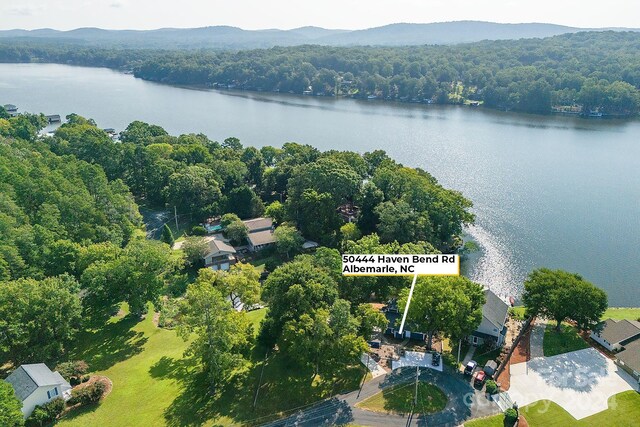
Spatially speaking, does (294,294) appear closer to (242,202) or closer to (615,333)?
(615,333)

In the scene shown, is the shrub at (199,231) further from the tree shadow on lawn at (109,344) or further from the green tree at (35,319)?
the green tree at (35,319)

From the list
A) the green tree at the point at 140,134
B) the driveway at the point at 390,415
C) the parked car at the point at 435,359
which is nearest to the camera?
the driveway at the point at 390,415

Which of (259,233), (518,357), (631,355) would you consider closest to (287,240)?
(259,233)

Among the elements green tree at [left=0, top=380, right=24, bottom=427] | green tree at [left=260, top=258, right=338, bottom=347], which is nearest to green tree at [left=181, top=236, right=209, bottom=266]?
green tree at [left=260, top=258, right=338, bottom=347]

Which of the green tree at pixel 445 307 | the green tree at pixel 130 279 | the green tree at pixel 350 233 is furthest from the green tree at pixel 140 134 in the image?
the green tree at pixel 445 307

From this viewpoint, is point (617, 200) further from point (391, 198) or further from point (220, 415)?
point (220, 415)

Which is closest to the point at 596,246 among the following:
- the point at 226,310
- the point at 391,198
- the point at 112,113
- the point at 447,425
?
the point at 391,198
